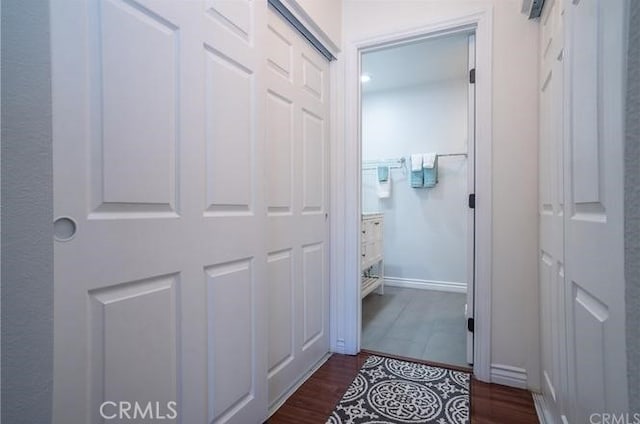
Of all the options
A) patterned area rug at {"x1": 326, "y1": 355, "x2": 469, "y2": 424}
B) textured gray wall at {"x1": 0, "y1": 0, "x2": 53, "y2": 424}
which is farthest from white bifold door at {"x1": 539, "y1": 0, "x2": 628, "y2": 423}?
textured gray wall at {"x1": 0, "y1": 0, "x2": 53, "y2": 424}

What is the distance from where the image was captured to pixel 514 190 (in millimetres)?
1745

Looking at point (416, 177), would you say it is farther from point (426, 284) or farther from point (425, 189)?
point (426, 284)

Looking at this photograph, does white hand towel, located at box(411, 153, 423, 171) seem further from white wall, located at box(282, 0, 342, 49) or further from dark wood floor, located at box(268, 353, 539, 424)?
dark wood floor, located at box(268, 353, 539, 424)

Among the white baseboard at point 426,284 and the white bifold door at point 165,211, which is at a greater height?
the white bifold door at point 165,211

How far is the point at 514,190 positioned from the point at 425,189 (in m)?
2.09

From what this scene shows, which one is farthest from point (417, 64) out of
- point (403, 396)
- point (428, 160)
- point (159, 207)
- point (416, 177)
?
point (159, 207)

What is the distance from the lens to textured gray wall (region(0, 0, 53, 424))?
507mm

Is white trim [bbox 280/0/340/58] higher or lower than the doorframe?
higher

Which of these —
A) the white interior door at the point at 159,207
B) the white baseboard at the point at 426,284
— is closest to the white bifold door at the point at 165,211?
the white interior door at the point at 159,207

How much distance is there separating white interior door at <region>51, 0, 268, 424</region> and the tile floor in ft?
4.09

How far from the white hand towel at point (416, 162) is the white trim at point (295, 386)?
244 centimetres

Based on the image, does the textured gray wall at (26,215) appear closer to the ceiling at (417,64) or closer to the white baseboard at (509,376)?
the white baseboard at (509,376)

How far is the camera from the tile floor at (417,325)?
217 centimetres

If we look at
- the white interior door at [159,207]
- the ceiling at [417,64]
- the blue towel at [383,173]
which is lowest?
the white interior door at [159,207]
